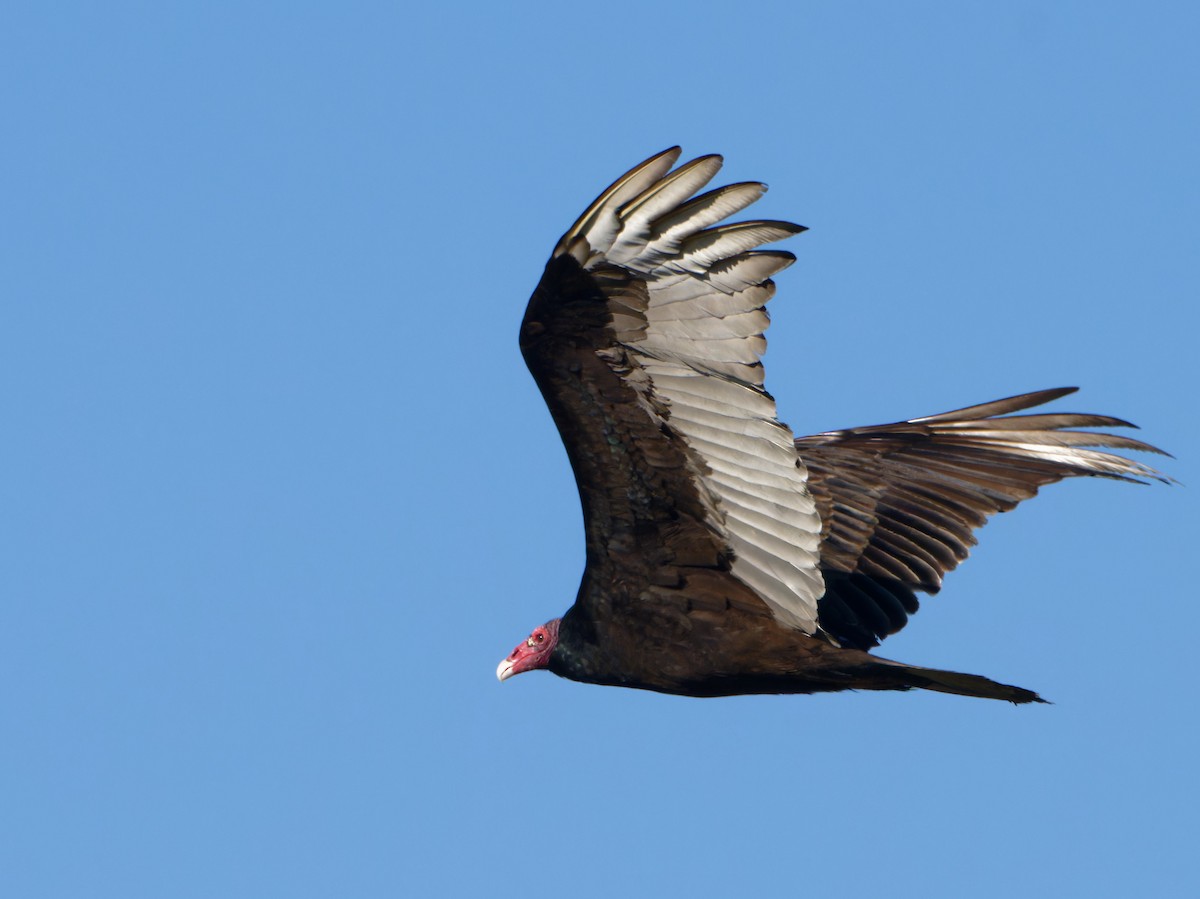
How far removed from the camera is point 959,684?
614cm

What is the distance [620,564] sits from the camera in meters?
6.51

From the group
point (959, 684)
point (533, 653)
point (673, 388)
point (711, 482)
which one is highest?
point (673, 388)

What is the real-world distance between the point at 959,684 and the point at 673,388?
1.52 meters

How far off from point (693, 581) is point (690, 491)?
492 mm

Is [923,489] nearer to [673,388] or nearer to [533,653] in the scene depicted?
[533,653]

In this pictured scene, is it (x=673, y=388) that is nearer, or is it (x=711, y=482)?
(x=673, y=388)

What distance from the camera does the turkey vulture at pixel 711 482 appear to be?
5543 mm

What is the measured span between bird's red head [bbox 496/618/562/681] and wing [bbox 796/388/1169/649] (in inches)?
46.6

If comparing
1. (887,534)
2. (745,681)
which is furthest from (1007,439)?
(745,681)

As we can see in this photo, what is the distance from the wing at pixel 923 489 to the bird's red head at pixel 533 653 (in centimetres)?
118

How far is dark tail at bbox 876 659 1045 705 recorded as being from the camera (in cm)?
605

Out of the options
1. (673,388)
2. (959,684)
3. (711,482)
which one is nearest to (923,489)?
(959,684)

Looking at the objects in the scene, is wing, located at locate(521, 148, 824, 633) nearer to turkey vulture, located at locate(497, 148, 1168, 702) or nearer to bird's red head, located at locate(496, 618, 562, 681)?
turkey vulture, located at locate(497, 148, 1168, 702)

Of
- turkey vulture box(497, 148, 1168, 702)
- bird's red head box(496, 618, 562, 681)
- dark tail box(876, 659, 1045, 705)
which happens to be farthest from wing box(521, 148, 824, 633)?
bird's red head box(496, 618, 562, 681)
